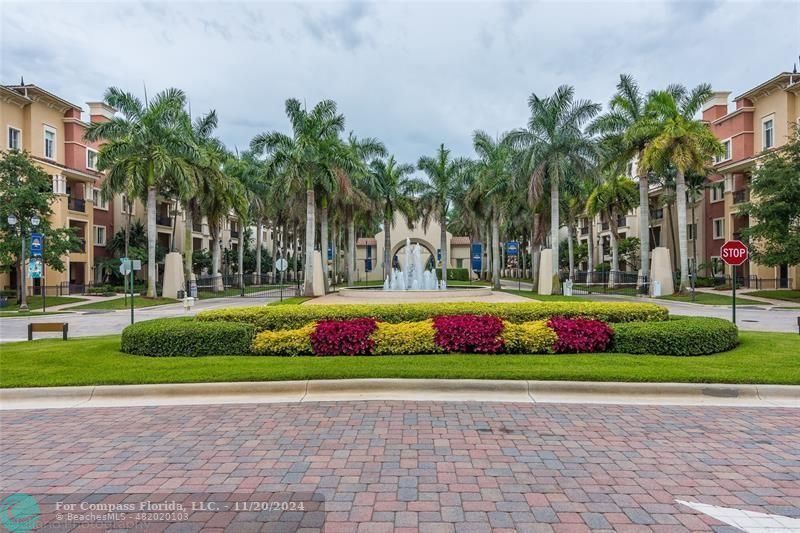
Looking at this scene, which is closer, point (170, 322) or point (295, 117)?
point (170, 322)

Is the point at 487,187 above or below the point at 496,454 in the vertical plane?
above

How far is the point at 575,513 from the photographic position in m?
4.12

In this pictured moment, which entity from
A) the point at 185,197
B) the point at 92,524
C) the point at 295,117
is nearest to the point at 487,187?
the point at 295,117

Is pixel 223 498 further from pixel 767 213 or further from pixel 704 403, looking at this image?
pixel 767 213

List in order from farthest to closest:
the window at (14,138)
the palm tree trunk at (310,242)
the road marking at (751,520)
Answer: the window at (14,138) → the palm tree trunk at (310,242) → the road marking at (751,520)

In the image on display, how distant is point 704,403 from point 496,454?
4236mm

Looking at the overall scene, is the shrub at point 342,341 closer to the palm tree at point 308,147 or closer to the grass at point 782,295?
the palm tree at point 308,147

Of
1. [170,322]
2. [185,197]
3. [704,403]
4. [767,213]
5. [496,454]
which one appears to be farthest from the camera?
[185,197]

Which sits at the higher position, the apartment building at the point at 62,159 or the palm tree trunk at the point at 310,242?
the apartment building at the point at 62,159

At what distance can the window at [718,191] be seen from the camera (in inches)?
1688

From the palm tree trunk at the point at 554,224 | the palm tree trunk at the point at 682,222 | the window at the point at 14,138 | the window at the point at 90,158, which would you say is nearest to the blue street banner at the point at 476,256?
the palm tree trunk at the point at 554,224

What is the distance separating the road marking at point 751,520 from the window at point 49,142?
47.6 meters

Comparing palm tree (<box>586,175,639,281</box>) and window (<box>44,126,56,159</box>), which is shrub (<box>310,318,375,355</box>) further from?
window (<box>44,126,56,159</box>)

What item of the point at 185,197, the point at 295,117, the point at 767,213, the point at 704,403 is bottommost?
the point at 704,403
